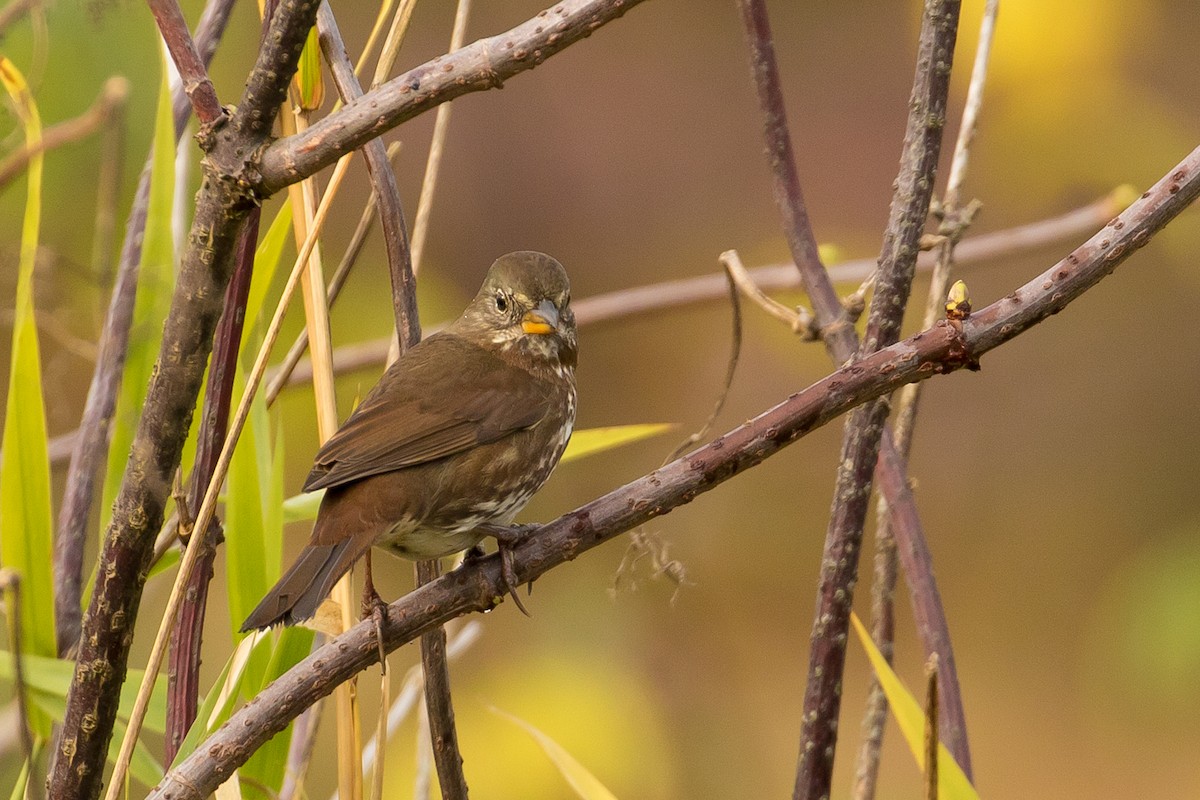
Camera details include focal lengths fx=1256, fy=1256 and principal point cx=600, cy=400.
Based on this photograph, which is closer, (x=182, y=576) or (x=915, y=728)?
(x=182, y=576)

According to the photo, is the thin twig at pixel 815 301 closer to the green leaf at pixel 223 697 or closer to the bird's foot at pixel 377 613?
the bird's foot at pixel 377 613

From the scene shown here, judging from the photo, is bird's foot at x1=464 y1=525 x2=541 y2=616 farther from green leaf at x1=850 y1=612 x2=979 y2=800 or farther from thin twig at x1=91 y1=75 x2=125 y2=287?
thin twig at x1=91 y1=75 x2=125 y2=287

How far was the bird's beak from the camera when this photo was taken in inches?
109

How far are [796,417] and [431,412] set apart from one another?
1.06m

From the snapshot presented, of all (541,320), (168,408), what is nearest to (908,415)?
(541,320)

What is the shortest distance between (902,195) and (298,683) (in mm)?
1068

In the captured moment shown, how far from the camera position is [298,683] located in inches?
59.4

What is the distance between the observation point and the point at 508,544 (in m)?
1.99

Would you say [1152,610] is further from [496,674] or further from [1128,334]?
[496,674]

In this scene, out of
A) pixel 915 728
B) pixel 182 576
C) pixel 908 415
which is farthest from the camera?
pixel 908 415

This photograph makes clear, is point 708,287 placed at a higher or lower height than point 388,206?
higher

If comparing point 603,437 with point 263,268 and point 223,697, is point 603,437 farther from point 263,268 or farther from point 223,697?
point 223,697

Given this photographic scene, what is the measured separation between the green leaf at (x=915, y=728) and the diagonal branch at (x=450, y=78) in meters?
0.83

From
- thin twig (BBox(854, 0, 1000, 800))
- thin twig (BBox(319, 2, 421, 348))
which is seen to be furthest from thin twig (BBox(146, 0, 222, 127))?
thin twig (BBox(854, 0, 1000, 800))
